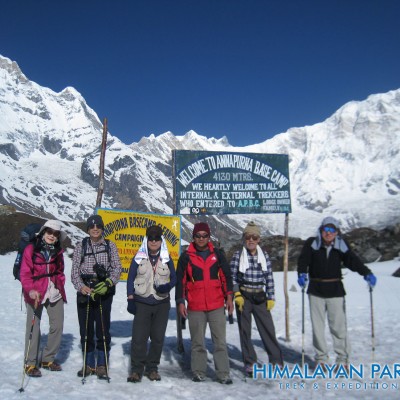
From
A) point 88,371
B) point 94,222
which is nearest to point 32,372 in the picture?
point 88,371

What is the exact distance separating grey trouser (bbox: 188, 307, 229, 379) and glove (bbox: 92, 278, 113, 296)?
1274 mm

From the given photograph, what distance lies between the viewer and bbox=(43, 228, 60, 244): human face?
6430mm

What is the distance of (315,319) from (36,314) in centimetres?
412

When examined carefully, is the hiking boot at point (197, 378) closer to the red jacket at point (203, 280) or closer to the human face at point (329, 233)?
the red jacket at point (203, 280)

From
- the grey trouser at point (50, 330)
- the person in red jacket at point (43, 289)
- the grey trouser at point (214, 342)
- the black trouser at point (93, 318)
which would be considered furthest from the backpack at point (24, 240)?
the grey trouser at point (214, 342)

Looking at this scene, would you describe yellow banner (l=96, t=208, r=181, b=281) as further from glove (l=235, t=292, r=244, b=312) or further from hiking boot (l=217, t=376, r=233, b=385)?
hiking boot (l=217, t=376, r=233, b=385)

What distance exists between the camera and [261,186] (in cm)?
1041

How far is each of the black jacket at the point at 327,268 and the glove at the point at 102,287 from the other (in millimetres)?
2902

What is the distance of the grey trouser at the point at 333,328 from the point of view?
661 centimetres

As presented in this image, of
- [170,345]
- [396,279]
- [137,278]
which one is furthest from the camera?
[396,279]

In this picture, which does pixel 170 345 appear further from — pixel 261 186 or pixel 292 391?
pixel 261 186

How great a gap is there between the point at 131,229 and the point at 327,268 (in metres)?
4.37

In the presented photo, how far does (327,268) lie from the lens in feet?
22.1

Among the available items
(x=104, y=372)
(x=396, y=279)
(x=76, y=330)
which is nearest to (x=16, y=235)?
(x=76, y=330)
